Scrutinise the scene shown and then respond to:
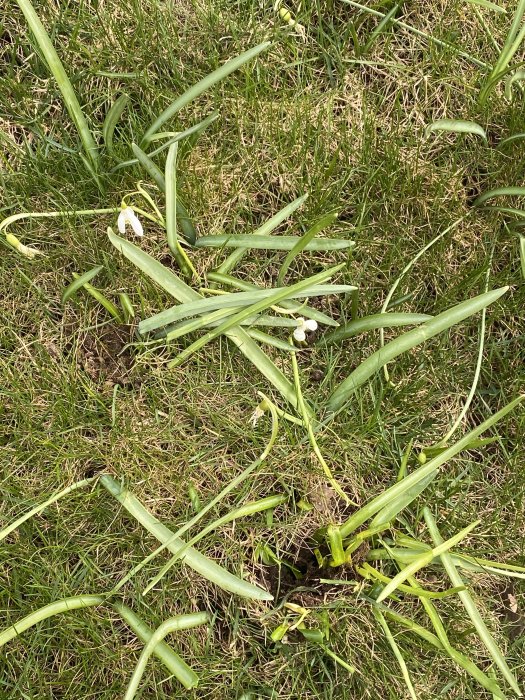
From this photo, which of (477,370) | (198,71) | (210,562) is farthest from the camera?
(198,71)

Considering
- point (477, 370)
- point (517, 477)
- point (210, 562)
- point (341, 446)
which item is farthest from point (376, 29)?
point (210, 562)

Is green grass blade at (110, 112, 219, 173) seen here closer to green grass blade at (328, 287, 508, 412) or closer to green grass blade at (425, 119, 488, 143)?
green grass blade at (425, 119, 488, 143)

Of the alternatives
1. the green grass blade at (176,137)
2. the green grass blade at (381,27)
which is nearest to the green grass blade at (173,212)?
the green grass blade at (176,137)

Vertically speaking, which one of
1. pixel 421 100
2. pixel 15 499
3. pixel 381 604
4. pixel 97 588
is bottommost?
pixel 381 604

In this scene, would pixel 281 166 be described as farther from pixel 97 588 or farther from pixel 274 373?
pixel 97 588

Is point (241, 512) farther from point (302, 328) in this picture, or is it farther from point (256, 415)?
point (302, 328)

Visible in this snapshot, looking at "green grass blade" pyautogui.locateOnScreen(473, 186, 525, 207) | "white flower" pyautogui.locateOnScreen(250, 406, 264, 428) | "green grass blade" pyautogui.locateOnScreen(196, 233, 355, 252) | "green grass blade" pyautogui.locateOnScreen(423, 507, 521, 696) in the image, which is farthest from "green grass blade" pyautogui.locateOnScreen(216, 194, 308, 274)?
"green grass blade" pyautogui.locateOnScreen(423, 507, 521, 696)
